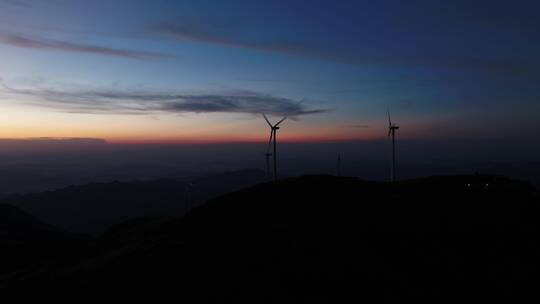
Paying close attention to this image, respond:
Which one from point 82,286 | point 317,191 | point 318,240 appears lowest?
point 82,286

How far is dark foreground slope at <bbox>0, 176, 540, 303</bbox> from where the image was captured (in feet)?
137

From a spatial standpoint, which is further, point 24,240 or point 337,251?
point 24,240

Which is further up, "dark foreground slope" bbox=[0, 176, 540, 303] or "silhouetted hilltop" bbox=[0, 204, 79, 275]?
"dark foreground slope" bbox=[0, 176, 540, 303]

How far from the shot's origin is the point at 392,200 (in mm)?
65562

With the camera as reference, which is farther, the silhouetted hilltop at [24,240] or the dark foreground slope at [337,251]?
the silhouetted hilltop at [24,240]

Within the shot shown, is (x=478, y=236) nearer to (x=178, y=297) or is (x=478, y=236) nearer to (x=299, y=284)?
(x=299, y=284)

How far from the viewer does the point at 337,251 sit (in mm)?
49125

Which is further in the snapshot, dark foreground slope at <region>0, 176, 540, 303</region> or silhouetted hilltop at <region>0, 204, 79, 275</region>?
silhouetted hilltop at <region>0, 204, 79, 275</region>

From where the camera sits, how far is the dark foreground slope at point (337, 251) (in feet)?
137

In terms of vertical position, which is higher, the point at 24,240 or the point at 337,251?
the point at 337,251

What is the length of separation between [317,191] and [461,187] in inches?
1059

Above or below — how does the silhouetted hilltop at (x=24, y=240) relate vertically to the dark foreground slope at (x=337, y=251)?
below

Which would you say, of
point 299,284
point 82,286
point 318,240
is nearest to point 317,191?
point 318,240

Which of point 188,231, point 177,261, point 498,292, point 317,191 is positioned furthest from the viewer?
point 317,191
